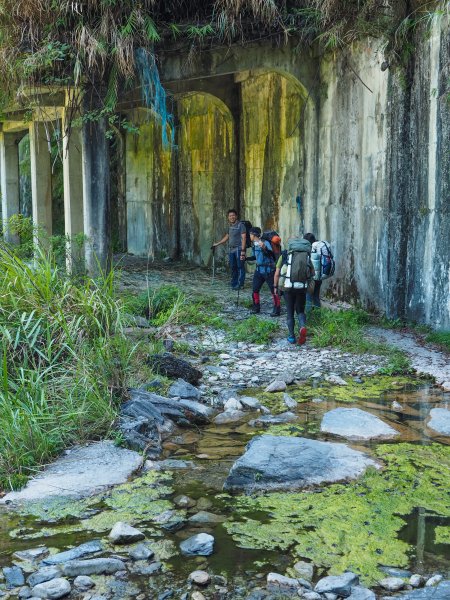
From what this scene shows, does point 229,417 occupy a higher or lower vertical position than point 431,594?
higher

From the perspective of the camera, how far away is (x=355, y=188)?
12.8m

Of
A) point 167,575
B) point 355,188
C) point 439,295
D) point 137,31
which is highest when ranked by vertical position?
point 137,31

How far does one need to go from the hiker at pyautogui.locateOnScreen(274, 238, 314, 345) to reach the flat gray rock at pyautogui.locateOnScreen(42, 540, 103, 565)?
19.7ft

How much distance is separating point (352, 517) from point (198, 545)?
1092 mm

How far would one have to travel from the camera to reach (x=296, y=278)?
11055 mm

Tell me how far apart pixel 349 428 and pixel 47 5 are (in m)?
7.87

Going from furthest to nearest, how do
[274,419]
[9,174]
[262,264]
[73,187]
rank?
[9,174] < [73,187] < [262,264] < [274,419]

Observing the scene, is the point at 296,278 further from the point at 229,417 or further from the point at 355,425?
the point at 355,425

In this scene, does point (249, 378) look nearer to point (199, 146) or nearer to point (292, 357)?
point (292, 357)

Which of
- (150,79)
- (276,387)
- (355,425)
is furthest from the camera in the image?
(150,79)

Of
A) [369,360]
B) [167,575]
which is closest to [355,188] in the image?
[369,360]

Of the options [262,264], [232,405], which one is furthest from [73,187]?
[232,405]

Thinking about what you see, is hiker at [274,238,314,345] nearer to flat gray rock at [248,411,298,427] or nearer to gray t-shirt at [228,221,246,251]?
flat gray rock at [248,411,298,427]

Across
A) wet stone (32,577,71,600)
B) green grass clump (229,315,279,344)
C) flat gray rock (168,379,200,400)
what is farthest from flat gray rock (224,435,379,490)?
green grass clump (229,315,279,344)
